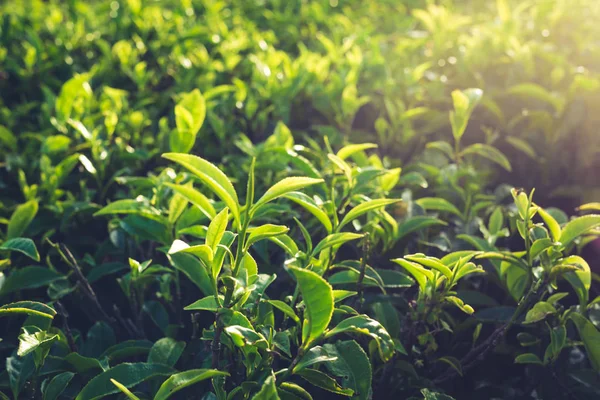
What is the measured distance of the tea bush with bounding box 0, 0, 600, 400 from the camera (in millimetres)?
1346

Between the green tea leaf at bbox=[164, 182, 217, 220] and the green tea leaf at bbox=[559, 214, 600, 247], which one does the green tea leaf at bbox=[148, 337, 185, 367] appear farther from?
the green tea leaf at bbox=[559, 214, 600, 247]

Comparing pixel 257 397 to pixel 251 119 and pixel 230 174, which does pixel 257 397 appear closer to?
pixel 230 174

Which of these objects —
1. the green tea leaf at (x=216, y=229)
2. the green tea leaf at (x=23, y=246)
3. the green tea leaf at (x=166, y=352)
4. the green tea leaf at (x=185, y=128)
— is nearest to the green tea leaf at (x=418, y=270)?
the green tea leaf at (x=216, y=229)

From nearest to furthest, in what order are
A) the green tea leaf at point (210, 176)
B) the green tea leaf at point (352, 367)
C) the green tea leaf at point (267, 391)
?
the green tea leaf at point (267, 391) < the green tea leaf at point (210, 176) < the green tea leaf at point (352, 367)

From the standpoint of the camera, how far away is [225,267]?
1.56 metres

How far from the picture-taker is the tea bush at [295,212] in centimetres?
135

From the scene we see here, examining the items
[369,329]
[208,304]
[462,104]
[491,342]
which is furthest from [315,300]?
[462,104]

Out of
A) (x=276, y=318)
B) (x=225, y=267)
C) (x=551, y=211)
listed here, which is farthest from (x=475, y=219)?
(x=225, y=267)

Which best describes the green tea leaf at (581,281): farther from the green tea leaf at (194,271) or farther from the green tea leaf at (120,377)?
the green tea leaf at (120,377)

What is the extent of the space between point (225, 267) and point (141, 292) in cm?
32

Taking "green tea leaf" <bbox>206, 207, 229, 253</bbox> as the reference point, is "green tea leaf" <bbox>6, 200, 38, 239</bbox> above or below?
below

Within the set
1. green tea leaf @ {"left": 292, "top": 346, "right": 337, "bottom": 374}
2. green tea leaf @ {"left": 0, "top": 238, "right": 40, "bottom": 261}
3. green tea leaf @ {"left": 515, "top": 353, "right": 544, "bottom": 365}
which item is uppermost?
green tea leaf @ {"left": 292, "top": 346, "right": 337, "bottom": 374}

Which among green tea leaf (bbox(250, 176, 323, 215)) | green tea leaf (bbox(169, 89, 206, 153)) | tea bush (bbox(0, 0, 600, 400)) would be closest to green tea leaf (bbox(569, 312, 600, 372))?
tea bush (bbox(0, 0, 600, 400))

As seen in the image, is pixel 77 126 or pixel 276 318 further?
pixel 77 126
